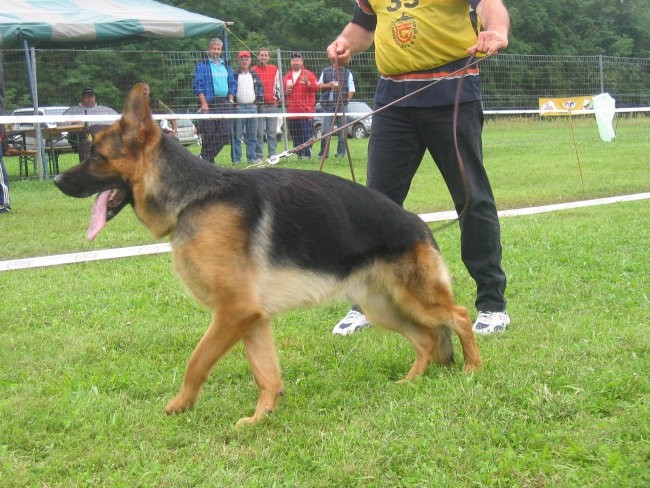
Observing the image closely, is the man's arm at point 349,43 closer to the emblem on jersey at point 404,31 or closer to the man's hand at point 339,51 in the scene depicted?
the man's hand at point 339,51

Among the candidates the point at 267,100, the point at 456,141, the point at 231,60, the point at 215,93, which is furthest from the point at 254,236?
the point at 231,60

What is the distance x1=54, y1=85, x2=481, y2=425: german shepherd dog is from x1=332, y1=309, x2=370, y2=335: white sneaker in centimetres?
90

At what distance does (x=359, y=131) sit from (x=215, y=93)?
15.5m

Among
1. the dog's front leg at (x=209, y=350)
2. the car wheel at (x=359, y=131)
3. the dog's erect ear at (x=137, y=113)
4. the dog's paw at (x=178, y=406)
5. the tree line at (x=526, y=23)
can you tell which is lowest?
the car wheel at (x=359, y=131)

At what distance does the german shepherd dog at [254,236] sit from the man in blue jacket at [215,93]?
11139 millimetres

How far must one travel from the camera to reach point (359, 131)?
98.8 feet

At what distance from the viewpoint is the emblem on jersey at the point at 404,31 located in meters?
4.36

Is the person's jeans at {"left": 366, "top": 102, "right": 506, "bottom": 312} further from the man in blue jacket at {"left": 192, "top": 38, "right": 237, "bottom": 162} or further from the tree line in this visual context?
the tree line

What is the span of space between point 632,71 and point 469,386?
26.0 m

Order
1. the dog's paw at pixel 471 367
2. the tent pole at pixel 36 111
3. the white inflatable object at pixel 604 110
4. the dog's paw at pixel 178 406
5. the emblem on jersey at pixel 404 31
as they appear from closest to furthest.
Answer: the dog's paw at pixel 178 406
the dog's paw at pixel 471 367
the emblem on jersey at pixel 404 31
the white inflatable object at pixel 604 110
the tent pole at pixel 36 111

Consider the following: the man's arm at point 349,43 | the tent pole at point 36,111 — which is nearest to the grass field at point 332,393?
the man's arm at point 349,43

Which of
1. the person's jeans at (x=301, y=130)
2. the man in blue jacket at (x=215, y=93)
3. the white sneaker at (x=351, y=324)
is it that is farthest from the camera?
the person's jeans at (x=301, y=130)

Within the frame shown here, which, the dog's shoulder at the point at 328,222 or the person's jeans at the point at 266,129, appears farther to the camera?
the person's jeans at the point at 266,129

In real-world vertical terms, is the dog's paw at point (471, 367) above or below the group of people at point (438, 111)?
below
